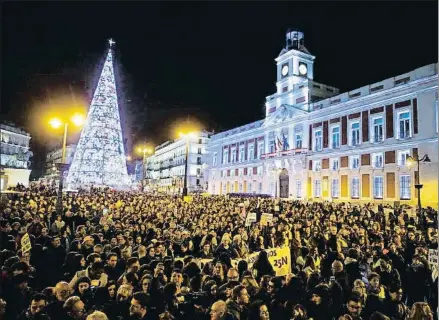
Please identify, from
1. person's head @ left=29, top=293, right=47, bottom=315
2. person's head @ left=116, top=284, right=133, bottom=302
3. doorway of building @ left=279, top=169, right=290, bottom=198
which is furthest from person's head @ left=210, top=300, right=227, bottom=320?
doorway of building @ left=279, top=169, right=290, bottom=198

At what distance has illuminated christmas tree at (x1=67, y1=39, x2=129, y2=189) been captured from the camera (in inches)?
1369

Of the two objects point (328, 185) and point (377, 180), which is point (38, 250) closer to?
point (377, 180)

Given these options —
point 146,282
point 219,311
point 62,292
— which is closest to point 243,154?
point 146,282

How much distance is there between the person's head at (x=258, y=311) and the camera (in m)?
4.80

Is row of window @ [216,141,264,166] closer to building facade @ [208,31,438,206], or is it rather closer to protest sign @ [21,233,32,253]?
building facade @ [208,31,438,206]

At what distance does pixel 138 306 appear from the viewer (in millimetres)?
4941

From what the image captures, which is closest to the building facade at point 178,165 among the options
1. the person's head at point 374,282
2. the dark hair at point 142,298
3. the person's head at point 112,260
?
the person's head at point 112,260

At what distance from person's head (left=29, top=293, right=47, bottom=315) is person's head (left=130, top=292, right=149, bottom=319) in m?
1.17

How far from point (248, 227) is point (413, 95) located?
27381 mm

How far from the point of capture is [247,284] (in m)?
6.04

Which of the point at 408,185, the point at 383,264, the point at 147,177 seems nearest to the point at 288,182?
the point at 408,185

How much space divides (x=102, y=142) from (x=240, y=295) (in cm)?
3209

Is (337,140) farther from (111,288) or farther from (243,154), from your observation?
(111,288)

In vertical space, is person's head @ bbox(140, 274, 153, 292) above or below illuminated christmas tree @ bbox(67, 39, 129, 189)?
below
